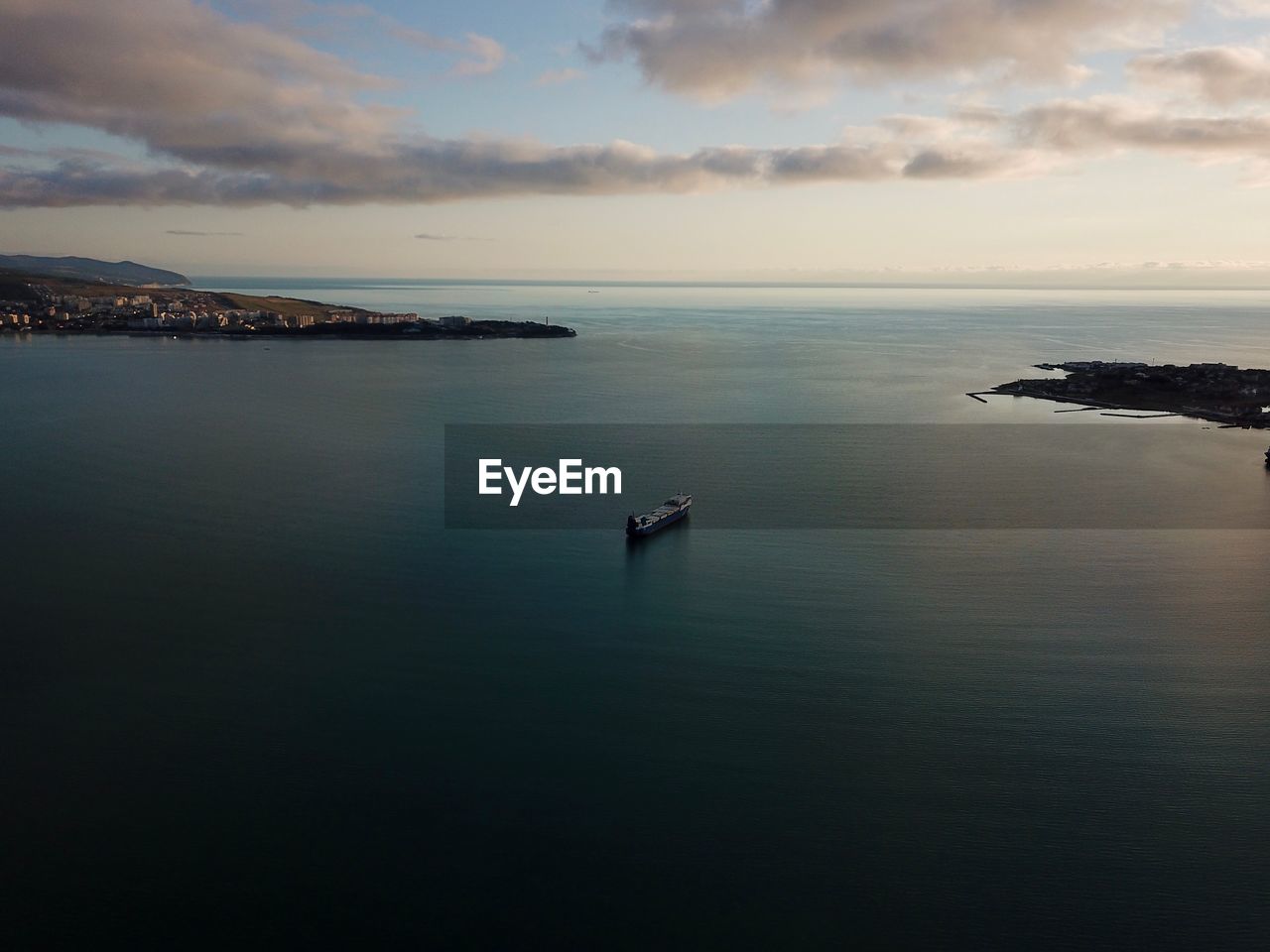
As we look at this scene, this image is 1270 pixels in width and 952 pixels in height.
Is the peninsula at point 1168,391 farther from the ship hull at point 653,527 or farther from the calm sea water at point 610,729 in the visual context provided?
the ship hull at point 653,527

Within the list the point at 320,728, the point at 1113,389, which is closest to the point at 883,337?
the point at 1113,389

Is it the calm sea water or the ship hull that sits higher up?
the ship hull

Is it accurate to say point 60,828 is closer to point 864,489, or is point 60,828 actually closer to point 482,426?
point 864,489

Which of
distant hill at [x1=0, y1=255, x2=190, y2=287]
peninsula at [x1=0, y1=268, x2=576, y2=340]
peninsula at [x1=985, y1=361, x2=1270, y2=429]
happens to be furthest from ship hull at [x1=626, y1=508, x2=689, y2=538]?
distant hill at [x1=0, y1=255, x2=190, y2=287]

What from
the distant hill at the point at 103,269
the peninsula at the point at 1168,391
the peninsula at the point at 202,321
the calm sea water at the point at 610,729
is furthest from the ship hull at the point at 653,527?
the distant hill at the point at 103,269

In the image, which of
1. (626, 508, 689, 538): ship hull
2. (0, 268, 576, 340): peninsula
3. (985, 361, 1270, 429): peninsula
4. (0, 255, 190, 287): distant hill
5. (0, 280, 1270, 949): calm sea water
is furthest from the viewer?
(0, 255, 190, 287): distant hill

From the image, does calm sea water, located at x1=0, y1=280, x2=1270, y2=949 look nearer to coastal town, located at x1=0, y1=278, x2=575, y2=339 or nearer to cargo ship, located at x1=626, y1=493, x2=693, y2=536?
cargo ship, located at x1=626, y1=493, x2=693, y2=536
